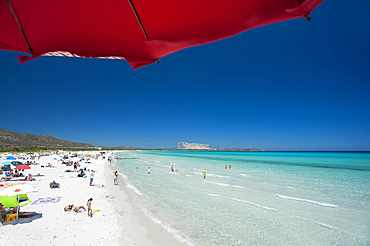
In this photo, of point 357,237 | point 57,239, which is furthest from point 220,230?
point 57,239

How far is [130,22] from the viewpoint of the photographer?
1554 millimetres

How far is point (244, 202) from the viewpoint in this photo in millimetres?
12719

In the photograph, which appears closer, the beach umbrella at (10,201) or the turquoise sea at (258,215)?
the turquoise sea at (258,215)

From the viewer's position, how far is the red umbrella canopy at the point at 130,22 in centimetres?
132

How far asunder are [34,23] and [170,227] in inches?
353

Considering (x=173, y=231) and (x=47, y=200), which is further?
(x=47, y=200)

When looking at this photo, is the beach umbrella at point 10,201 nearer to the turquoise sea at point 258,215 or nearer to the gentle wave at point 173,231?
the gentle wave at point 173,231

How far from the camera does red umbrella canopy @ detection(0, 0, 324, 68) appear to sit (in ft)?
4.34

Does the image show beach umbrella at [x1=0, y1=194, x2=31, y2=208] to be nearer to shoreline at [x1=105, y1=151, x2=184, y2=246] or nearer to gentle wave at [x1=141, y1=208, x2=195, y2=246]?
shoreline at [x1=105, y1=151, x2=184, y2=246]

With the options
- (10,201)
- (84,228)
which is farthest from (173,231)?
(10,201)

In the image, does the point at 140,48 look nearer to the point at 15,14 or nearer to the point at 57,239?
the point at 15,14

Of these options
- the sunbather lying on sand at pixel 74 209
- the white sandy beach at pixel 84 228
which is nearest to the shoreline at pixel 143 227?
the white sandy beach at pixel 84 228

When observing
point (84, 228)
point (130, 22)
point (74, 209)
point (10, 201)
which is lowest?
point (84, 228)

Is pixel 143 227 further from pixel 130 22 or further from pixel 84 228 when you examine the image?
pixel 130 22
